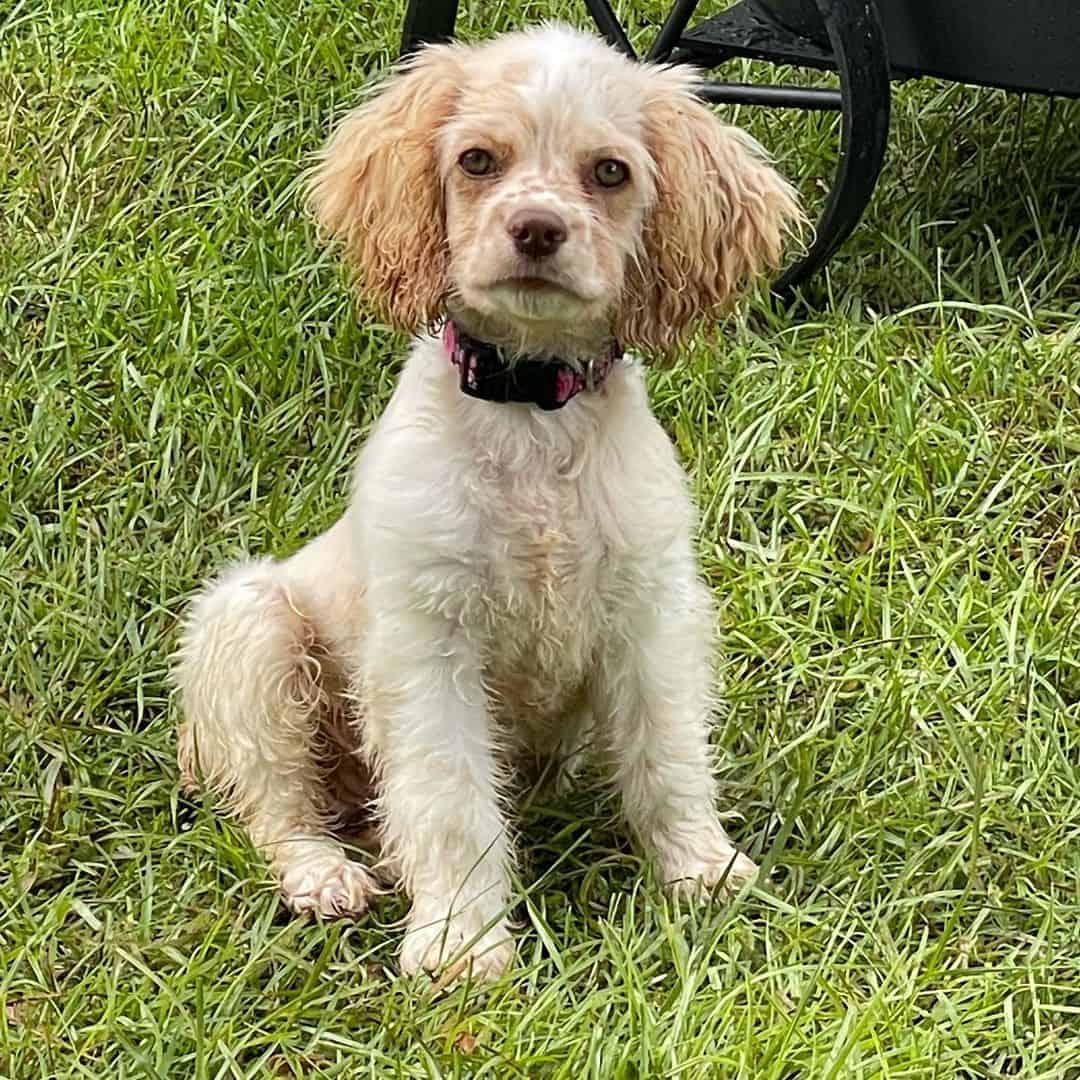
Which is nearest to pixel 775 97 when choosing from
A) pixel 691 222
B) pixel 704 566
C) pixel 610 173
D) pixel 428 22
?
pixel 428 22

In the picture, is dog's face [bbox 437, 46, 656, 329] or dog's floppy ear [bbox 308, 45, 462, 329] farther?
dog's floppy ear [bbox 308, 45, 462, 329]

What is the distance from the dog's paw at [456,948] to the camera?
9.81 feet

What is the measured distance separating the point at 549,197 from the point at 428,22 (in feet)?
8.24

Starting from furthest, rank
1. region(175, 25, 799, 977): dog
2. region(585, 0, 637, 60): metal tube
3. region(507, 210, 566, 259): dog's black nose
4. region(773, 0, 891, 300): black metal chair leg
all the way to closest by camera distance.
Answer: region(585, 0, 637, 60): metal tube < region(773, 0, 891, 300): black metal chair leg < region(175, 25, 799, 977): dog < region(507, 210, 566, 259): dog's black nose

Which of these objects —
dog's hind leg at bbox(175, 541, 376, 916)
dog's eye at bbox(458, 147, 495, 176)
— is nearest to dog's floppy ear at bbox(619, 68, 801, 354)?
dog's eye at bbox(458, 147, 495, 176)

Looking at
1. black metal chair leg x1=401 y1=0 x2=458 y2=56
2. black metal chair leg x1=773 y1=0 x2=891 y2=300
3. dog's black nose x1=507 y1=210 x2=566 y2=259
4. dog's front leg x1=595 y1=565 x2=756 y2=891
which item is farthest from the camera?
black metal chair leg x1=401 y1=0 x2=458 y2=56

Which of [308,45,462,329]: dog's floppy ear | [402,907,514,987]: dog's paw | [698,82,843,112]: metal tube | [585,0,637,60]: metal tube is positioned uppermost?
[308,45,462,329]: dog's floppy ear

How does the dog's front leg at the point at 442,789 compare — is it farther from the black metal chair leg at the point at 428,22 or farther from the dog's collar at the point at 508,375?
the black metal chair leg at the point at 428,22

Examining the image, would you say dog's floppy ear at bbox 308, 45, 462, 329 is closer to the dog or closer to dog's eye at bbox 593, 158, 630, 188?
the dog

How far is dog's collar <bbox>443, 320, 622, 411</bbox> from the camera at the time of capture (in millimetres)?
2963

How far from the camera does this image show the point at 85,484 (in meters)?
4.42

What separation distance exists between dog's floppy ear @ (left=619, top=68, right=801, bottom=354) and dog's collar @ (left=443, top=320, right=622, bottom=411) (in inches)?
5.3

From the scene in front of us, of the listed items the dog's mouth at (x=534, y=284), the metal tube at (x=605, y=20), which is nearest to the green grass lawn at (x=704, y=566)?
the dog's mouth at (x=534, y=284)

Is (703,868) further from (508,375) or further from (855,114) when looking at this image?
(855,114)
